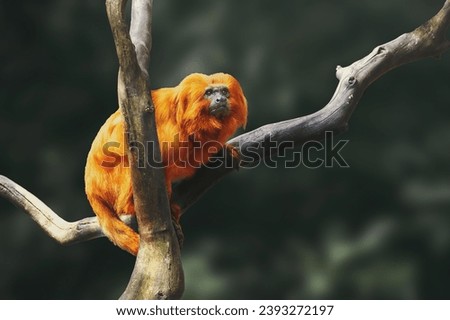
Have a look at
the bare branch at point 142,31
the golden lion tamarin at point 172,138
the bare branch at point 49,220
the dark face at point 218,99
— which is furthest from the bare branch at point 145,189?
the bare branch at point 49,220

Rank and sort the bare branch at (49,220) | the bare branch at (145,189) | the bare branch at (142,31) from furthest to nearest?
the bare branch at (49,220)
the bare branch at (142,31)
the bare branch at (145,189)

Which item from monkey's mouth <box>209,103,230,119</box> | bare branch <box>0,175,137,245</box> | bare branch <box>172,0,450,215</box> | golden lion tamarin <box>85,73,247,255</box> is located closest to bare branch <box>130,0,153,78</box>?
golden lion tamarin <box>85,73,247,255</box>

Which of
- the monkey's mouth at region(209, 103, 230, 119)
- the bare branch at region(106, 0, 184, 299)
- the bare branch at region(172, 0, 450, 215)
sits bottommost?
the bare branch at region(106, 0, 184, 299)

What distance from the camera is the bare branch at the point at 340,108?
323 cm

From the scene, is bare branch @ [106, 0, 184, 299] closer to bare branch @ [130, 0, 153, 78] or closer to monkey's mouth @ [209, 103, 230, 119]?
bare branch @ [130, 0, 153, 78]

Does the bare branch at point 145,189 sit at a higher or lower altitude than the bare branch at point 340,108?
lower

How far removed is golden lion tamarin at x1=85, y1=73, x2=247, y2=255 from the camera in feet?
9.68

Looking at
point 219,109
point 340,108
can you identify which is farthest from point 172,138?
A: point 340,108

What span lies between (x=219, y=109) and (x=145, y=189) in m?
0.44

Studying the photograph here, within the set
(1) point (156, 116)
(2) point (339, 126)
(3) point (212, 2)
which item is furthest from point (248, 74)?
(1) point (156, 116)

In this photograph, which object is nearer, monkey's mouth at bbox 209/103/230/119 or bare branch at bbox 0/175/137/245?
monkey's mouth at bbox 209/103/230/119

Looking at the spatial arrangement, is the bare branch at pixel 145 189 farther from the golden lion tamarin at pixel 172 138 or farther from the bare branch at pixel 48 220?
the bare branch at pixel 48 220

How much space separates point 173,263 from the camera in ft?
9.52
